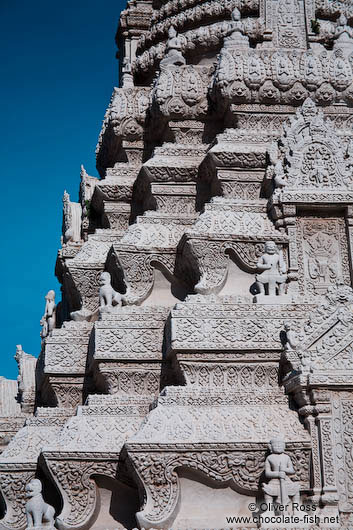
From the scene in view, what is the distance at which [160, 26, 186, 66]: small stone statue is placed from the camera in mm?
17841

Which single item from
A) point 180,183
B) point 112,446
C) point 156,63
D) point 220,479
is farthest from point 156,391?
point 156,63

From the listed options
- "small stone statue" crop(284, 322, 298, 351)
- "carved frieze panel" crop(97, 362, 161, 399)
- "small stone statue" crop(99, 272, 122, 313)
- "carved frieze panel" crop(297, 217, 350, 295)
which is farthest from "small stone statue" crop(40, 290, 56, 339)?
"small stone statue" crop(284, 322, 298, 351)

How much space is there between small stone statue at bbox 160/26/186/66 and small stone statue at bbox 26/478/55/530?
28.9ft

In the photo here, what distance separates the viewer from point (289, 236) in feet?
49.2

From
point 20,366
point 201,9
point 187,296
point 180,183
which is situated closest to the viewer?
point 187,296

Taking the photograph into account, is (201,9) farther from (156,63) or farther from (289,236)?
(289,236)

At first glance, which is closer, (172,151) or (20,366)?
(172,151)

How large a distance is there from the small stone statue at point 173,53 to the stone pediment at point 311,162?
10.5 ft

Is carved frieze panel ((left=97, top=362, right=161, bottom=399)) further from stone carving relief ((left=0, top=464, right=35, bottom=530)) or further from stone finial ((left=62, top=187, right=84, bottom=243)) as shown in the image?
stone finial ((left=62, top=187, right=84, bottom=243))

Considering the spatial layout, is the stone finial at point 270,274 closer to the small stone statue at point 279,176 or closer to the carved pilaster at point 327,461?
the small stone statue at point 279,176

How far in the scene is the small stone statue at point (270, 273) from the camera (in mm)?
14234

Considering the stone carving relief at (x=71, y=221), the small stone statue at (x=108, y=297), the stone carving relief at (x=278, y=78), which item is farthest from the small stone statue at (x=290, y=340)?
the stone carving relief at (x=71, y=221)

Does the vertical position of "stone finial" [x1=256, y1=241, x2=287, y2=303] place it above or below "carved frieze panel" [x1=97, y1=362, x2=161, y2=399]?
above

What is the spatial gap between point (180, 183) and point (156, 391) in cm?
423
